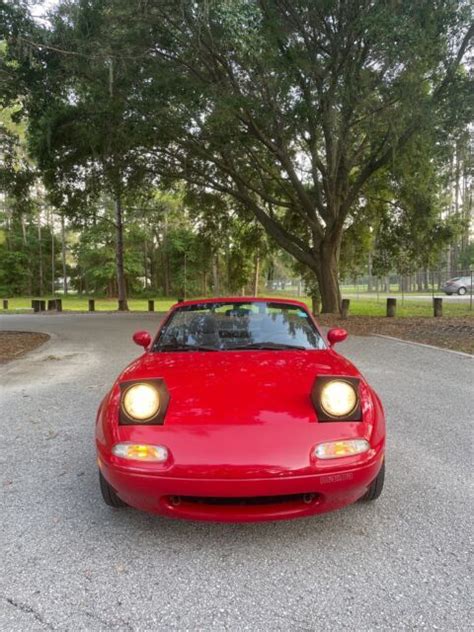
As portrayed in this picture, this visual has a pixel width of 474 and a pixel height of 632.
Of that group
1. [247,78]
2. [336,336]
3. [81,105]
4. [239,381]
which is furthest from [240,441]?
[81,105]

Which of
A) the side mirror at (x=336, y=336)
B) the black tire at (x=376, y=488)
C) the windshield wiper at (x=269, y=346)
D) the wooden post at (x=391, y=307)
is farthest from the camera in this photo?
the wooden post at (x=391, y=307)

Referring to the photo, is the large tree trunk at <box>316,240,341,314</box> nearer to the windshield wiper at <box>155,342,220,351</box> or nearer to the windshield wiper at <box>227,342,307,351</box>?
the windshield wiper at <box>227,342,307,351</box>

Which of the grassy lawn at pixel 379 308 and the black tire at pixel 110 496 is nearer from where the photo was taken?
the black tire at pixel 110 496

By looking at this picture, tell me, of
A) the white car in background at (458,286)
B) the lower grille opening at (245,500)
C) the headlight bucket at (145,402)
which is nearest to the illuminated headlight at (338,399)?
the lower grille opening at (245,500)

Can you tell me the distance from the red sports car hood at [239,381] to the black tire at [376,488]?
0.65 meters

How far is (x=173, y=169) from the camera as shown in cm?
1798

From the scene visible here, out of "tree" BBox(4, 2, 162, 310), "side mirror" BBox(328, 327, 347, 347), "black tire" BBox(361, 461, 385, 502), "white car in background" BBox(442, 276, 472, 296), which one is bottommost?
"black tire" BBox(361, 461, 385, 502)

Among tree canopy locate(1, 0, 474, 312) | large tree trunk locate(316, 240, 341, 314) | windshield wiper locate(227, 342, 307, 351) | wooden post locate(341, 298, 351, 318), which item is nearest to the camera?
windshield wiper locate(227, 342, 307, 351)

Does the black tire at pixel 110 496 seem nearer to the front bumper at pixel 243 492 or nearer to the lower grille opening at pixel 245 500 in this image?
the front bumper at pixel 243 492

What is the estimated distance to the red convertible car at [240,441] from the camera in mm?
2324

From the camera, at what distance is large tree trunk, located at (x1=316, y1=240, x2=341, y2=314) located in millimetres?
17438

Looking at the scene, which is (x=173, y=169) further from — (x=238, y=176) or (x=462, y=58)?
(x=462, y=58)

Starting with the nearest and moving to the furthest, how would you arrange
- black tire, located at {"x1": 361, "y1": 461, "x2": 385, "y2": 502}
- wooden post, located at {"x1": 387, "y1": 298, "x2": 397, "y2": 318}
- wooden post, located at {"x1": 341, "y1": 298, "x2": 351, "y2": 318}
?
black tire, located at {"x1": 361, "y1": 461, "x2": 385, "y2": 502}, wooden post, located at {"x1": 341, "y1": 298, "x2": 351, "y2": 318}, wooden post, located at {"x1": 387, "y1": 298, "x2": 397, "y2": 318}

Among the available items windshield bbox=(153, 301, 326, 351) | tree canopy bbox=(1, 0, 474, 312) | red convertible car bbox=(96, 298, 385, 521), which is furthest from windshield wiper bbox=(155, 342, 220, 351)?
tree canopy bbox=(1, 0, 474, 312)
